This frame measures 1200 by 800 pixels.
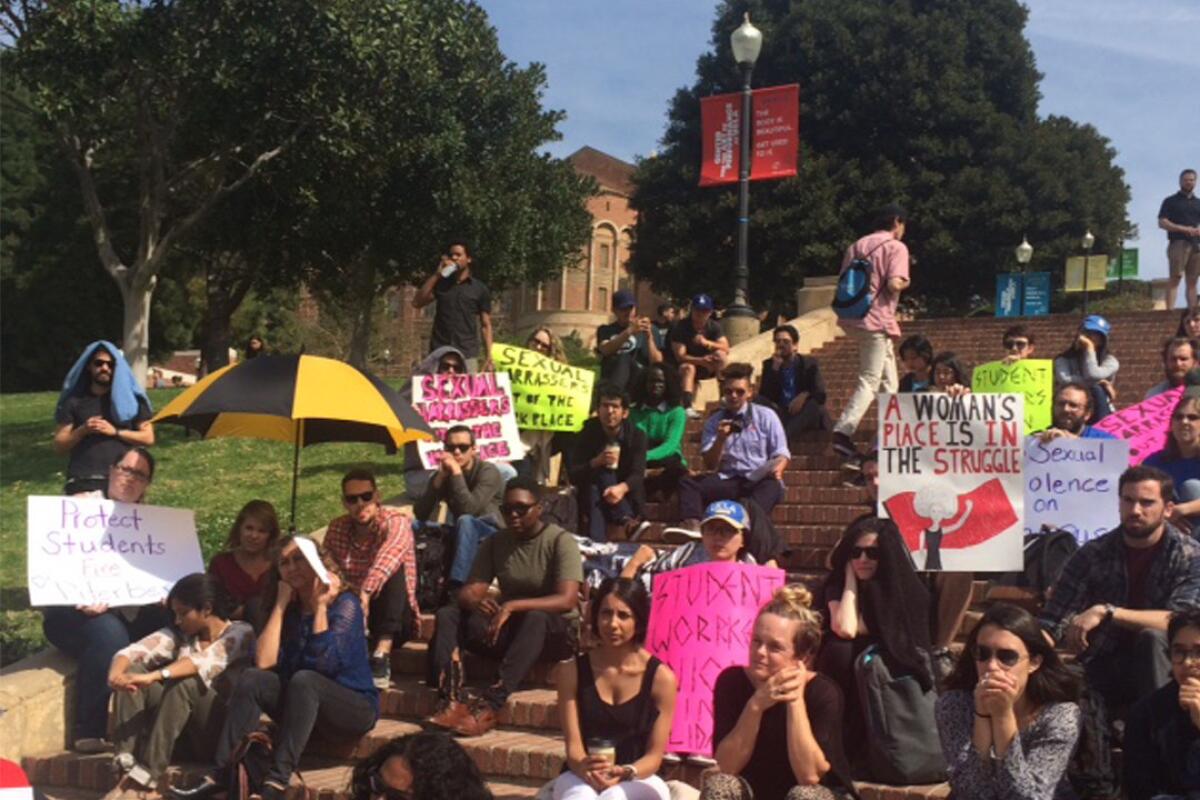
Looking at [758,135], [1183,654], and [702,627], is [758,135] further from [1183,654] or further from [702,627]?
[1183,654]

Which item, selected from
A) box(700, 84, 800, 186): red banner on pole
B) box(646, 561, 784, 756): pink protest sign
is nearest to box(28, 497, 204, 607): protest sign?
box(646, 561, 784, 756): pink protest sign

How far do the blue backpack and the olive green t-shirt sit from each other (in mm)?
4741

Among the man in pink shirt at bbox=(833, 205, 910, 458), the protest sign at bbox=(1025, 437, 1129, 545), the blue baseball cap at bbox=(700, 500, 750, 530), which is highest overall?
the man in pink shirt at bbox=(833, 205, 910, 458)

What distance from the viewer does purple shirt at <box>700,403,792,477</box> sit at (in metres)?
9.54

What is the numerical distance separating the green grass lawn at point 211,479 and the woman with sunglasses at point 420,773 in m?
8.36

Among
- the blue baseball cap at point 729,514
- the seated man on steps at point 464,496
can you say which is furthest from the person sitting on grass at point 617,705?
the seated man on steps at point 464,496

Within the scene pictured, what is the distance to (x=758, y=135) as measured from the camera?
1906cm

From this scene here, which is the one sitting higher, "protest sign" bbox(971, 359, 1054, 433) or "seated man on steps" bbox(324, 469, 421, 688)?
"protest sign" bbox(971, 359, 1054, 433)

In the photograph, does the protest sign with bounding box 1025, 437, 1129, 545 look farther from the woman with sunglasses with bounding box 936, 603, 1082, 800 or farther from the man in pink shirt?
the man in pink shirt

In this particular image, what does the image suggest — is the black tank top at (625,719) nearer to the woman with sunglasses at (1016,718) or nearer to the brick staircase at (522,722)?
the brick staircase at (522,722)

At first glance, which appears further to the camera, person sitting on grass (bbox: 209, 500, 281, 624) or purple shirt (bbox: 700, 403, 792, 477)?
purple shirt (bbox: 700, 403, 792, 477)

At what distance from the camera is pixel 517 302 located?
80.4m

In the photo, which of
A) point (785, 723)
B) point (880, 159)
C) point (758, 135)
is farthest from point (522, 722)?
point (880, 159)

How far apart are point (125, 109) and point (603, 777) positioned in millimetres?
19085
